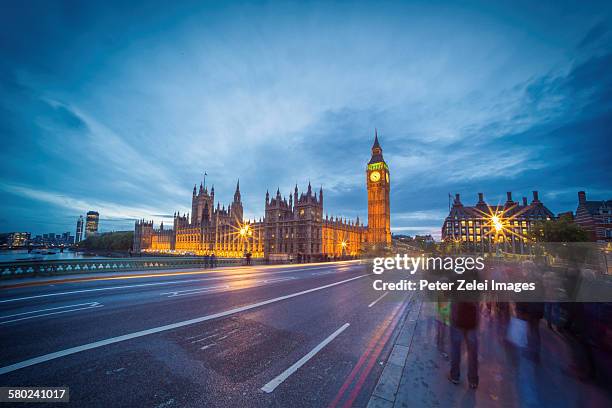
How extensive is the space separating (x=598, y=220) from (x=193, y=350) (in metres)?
81.0

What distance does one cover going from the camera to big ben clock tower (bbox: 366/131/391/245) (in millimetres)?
98625

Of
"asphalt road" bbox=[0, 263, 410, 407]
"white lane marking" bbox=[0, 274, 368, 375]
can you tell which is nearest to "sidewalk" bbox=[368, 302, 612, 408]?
"asphalt road" bbox=[0, 263, 410, 407]

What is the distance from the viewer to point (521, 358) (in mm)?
5234

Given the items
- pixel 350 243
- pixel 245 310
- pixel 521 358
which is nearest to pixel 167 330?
pixel 245 310

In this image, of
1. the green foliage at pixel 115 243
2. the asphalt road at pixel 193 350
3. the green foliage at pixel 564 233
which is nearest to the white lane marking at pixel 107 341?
the asphalt road at pixel 193 350

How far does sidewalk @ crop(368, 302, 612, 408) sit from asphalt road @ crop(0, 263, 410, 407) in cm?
43

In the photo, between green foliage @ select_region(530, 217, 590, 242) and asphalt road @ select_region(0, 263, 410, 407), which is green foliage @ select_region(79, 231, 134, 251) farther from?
green foliage @ select_region(530, 217, 590, 242)

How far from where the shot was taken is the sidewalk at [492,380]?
12.4 feet

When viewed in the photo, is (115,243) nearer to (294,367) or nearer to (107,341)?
(107,341)

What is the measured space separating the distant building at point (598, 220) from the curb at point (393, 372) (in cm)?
7085

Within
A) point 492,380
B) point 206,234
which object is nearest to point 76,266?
point 492,380

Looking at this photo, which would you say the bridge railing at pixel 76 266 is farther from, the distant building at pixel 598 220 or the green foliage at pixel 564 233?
the distant building at pixel 598 220

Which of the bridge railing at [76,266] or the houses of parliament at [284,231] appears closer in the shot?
the bridge railing at [76,266]

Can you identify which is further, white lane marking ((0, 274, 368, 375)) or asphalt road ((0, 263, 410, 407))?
white lane marking ((0, 274, 368, 375))
